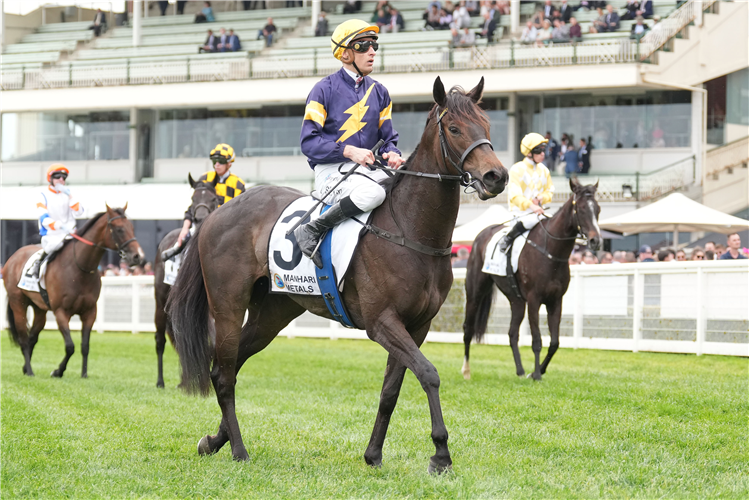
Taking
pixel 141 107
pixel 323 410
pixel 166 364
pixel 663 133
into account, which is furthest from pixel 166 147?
pixel 323 410

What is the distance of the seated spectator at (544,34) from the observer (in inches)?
971

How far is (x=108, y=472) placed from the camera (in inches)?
184

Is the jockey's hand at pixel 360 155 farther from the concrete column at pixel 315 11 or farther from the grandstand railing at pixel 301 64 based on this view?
the concrete column at pixel 315 11

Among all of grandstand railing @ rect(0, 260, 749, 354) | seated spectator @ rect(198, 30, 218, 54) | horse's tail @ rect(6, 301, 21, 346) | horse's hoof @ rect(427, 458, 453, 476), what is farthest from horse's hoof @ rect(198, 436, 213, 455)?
seated spectator @ rect(198, 30, 218, 54)

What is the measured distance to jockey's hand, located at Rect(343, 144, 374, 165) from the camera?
482cm

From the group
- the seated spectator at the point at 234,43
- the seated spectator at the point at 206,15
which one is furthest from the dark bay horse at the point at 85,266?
the seated spectator at the point at 206,15

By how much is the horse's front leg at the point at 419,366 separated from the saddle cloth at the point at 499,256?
557 centimetres

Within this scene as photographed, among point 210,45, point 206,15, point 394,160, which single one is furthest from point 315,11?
point 394,160

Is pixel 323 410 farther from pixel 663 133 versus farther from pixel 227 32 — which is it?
pixel 227 32

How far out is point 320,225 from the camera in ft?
16.1

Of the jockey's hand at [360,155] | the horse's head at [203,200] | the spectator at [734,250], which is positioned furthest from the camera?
the spectator at [734,250]

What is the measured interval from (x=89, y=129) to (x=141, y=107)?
3.15m

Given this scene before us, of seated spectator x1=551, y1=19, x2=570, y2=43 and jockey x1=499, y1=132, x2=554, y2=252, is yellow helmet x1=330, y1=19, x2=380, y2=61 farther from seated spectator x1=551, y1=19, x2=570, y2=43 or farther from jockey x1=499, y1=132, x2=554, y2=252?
seated spectator x1=551, y1=19, x2=570, y2=43

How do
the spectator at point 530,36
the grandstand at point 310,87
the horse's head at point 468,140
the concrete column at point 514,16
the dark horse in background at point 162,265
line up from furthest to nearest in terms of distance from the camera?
the concrete column at point 514,16, the spectator at point 530,36, the grandstand at point 310,87, the dark horse in background at point 162,265, the horse's head at point 468,140
